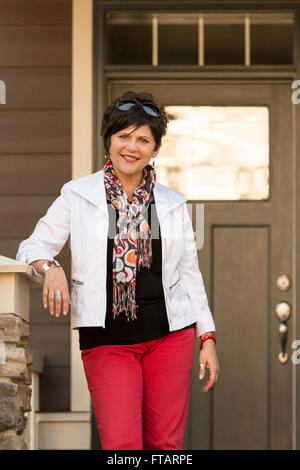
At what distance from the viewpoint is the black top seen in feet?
8.53

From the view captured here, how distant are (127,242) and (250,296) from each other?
213 centimetres

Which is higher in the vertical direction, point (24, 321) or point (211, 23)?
point (211, 23)

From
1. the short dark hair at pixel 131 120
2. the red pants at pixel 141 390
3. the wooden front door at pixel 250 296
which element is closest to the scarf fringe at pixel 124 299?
the red pants at pixel 141 390

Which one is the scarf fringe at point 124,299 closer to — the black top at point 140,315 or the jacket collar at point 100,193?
the black top at point 140,315

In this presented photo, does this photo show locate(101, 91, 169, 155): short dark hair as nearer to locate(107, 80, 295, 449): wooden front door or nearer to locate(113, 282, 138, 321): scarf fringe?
locate(113, 282, 138, 321): scarf fringe

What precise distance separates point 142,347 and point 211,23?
2597mm

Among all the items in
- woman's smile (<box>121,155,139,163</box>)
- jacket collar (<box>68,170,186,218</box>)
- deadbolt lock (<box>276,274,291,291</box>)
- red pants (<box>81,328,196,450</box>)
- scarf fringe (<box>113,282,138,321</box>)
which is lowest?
red pants (<box>81,328,196,450</box>)

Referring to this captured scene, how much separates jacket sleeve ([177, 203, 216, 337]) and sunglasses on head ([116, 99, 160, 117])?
1.20ft

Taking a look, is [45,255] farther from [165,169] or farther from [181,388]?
[165,169]

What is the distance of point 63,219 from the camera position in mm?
2680

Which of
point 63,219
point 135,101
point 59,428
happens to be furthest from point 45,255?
point 59,428

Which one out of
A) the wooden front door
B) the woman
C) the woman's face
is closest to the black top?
the woman

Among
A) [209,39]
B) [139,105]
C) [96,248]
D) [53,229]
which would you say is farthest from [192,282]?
[209,39]

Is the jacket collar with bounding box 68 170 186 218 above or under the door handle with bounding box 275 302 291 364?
above
